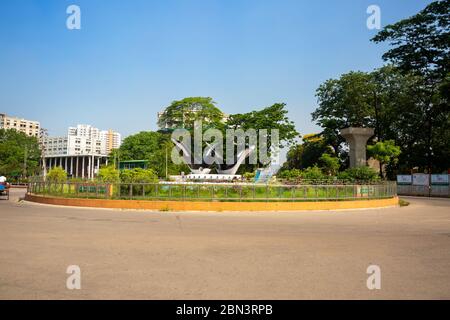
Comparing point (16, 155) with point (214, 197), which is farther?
point (16, 155)

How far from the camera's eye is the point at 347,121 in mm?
50000

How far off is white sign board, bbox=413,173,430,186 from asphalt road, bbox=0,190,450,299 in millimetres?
30159

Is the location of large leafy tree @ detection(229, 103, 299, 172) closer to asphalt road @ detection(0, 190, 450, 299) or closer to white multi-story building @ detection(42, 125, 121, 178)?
asphalt road @ detection(0, 190, 450, 299)

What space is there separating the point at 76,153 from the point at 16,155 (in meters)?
65.9

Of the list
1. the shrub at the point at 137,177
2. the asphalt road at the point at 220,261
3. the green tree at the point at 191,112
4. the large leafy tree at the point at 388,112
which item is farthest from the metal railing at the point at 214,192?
the green tree at the point at 191,112

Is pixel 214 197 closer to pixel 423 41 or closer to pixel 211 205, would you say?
pixel 211 205

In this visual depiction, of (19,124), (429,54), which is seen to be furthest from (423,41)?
(19,124)

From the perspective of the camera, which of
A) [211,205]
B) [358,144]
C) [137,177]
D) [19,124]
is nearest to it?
[211,205]

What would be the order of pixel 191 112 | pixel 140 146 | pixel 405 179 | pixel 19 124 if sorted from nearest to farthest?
pixel 405 179, pixel 191 112, pixel 140 146, pixel 19 124

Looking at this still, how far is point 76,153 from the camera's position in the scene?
473ft

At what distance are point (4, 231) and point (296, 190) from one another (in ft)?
45.4

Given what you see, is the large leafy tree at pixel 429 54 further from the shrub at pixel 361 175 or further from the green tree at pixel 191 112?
the green tree at pixel 191 112

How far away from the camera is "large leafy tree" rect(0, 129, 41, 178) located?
244 ft

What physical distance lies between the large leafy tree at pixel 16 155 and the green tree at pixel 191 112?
95.7ft
